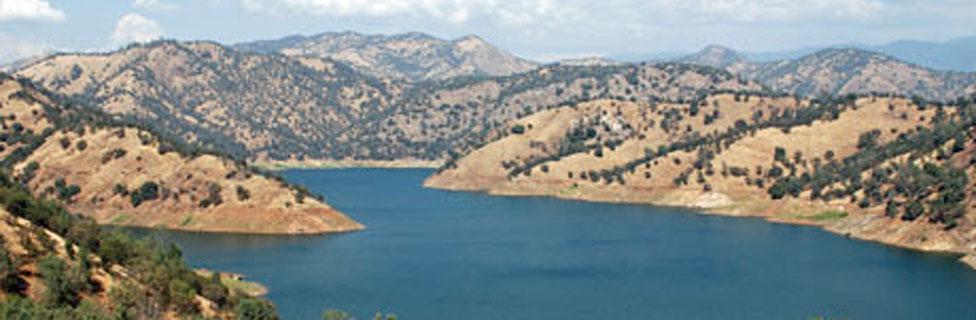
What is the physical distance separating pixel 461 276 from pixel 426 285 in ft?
26.2

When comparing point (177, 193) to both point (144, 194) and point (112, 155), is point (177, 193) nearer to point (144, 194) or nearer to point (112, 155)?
point (144, 194)

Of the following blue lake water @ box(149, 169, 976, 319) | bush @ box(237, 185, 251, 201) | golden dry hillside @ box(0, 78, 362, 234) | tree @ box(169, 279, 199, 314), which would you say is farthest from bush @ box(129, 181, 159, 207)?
tree @ box(169, 279, 199, 314)

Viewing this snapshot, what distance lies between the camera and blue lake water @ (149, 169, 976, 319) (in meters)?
114

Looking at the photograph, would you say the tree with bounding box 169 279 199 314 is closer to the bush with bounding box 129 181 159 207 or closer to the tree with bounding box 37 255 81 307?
the tree with bounding box 37 255 81 307

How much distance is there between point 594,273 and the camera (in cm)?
13750

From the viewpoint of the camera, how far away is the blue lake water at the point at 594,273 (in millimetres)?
113750

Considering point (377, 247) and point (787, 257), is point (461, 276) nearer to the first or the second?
point (377, 247)

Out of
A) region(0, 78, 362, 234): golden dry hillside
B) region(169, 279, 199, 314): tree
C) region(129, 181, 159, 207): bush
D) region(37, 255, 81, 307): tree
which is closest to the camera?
region(37, 255, 81, 307): tree

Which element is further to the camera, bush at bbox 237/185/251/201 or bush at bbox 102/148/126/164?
bush at bbox 102/148/126/164

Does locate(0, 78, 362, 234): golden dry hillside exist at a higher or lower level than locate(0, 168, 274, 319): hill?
lower

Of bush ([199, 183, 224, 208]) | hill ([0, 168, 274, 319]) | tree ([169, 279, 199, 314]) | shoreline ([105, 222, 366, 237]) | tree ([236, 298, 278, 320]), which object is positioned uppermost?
hill ([0, 168, 274, 319])

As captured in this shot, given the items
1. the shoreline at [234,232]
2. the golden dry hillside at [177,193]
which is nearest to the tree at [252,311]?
the shoreline at [234,232]

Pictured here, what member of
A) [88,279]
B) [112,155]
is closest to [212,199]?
[112,155]

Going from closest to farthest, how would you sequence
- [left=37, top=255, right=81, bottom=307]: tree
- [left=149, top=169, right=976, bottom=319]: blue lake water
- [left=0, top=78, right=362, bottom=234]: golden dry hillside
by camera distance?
[left=37, top=255, right=81, bottom=307]: tree < [left=149, top=169, right=976, bottom=319]: blue lake water < [left=0, top=78, right=362, bottom=234]: golden dry hillside
